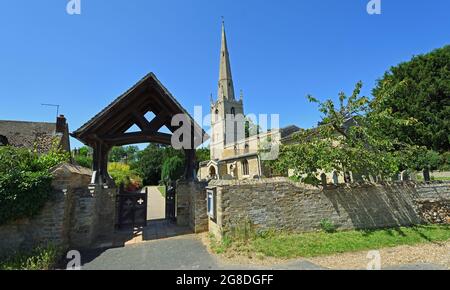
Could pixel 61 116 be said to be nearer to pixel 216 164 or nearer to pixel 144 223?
pixel 144 223

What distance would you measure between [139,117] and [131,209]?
13.3 ft

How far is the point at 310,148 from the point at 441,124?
25198 millimetres

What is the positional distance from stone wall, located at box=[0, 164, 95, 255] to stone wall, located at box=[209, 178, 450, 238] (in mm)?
4142

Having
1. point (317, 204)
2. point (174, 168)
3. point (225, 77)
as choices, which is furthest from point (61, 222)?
point (225, 77)

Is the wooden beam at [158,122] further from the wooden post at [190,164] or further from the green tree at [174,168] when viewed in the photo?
the green tree at [174,168]

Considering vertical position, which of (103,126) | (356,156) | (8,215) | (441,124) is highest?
(441,124)

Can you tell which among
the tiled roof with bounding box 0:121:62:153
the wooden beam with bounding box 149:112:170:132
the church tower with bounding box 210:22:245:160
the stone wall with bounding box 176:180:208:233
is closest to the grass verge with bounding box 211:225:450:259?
the stone wall with bounding box 176:180:208:233

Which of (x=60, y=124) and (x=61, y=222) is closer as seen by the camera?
(x=61, y=222)

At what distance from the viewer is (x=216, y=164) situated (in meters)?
33.9

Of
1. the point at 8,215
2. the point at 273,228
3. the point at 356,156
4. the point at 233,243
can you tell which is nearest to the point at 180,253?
the point at 233,243

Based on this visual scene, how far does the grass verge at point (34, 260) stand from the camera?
5.30m

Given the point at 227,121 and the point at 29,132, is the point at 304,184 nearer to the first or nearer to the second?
the point at 29,132

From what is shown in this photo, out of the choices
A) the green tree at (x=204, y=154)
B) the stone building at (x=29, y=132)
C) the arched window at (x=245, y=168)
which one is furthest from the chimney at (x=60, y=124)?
the green tree at (x=204, y=154)

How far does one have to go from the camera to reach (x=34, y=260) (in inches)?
221
